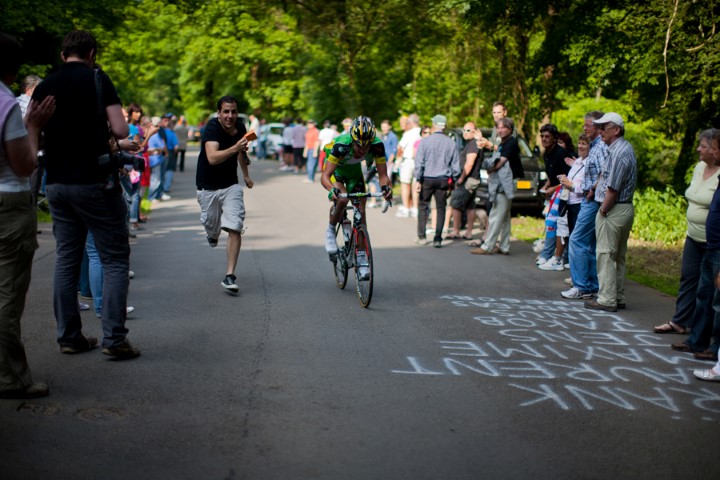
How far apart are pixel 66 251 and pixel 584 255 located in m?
5.98

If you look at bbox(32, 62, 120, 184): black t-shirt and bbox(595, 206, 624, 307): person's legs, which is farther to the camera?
bbox(595, 206, 624, 307): person's legs

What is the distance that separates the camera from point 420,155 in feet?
47.1

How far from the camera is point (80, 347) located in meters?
6.69

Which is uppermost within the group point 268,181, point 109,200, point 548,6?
point 548,6

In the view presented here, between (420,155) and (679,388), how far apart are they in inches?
331

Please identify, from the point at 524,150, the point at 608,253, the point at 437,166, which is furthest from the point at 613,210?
the point at 524,150

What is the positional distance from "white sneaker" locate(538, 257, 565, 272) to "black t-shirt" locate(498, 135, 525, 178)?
1662mm

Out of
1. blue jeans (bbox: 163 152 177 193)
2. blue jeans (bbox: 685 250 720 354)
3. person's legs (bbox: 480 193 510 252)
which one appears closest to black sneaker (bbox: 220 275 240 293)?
blue jeans (bbox: 685 250 720 354)

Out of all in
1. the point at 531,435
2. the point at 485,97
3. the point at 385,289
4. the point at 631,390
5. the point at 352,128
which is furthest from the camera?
the point at 485,97

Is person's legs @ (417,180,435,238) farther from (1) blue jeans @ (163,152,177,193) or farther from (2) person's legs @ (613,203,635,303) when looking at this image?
(1) blue jeans @ (163,152,177,193)

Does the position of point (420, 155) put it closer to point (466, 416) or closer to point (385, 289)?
point (385, 289)

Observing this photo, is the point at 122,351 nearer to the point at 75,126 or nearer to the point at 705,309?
the point at 75,126

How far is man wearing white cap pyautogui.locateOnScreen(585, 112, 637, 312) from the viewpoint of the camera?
29.1ft

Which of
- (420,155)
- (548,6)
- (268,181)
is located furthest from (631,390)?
(268,181)
